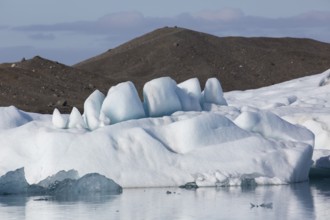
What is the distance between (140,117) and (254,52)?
100 feet

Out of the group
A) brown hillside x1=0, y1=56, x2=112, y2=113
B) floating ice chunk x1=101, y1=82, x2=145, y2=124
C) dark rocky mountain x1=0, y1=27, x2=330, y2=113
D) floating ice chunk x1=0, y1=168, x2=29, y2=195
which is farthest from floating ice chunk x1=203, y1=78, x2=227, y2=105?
dark rocky mountain x1=0, y1=27, x2=330, y2=113

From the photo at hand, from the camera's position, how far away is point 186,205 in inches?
616

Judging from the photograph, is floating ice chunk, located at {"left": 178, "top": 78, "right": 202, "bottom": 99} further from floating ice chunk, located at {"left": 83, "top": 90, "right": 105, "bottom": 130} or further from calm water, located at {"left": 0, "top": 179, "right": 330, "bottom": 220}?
calm water, located at {"left": 0, "top": 179, "right": 330, "bottom": 220}

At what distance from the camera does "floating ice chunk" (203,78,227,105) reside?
2048 centimetres

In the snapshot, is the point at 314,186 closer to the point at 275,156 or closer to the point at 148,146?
the point at 275,156

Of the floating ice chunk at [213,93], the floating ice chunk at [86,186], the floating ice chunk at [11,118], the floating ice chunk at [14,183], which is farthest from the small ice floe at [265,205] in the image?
the floating ice chunk at [11,118]

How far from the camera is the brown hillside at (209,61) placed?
149ft

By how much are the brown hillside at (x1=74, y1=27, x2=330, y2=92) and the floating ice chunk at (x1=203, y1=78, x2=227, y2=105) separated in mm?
22130

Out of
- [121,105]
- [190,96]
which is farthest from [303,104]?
[121,105]

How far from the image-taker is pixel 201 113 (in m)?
18.6

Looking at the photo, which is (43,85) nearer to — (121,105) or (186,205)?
(121,105)

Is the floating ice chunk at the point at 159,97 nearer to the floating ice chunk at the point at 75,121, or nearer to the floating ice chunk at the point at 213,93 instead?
the floating ice chunk at the point at 75,121

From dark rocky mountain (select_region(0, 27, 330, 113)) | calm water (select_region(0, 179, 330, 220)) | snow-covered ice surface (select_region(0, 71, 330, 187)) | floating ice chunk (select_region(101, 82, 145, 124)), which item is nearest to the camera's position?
calm water (select_region(0, 179, 330, 220))

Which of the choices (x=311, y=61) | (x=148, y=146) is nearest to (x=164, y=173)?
(x=148, y=146)
